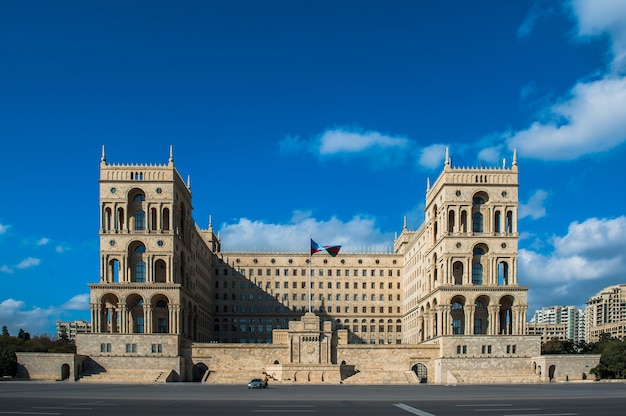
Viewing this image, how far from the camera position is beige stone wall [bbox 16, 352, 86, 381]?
83000mm

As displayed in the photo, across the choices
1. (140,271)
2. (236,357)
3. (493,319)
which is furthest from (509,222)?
(140,271)

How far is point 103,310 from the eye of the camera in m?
91.8

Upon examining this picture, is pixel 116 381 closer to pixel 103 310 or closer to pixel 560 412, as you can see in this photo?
pixel 103 310

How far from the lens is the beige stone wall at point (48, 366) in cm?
8300

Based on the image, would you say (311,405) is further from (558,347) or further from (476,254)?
(558,347)

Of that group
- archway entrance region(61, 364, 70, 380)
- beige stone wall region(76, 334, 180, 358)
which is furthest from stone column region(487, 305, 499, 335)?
archway entrance region(61, 364, 70, 380)

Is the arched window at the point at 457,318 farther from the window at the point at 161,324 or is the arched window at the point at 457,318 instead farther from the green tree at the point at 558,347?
the green tree at the point at 558,347

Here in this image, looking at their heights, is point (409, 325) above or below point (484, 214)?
below

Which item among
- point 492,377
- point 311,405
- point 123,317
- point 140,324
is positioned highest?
point 311,405

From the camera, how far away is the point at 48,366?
83.4 metres

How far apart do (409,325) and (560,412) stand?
90027 millimetres

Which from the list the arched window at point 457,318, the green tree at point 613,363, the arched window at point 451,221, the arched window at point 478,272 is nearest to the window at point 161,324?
the arched window at point 457,318

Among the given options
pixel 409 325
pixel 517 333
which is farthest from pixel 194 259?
pixel 517 333

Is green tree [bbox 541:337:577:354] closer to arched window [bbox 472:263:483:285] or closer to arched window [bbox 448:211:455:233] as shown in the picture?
arched window [bbox 472:263:483:285]
